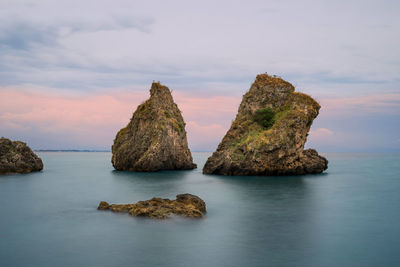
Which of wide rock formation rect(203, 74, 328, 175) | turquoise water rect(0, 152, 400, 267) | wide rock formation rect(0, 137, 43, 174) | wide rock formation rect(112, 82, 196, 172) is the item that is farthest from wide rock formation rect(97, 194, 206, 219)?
wide rock formation rect(0, 137, 43, 174)

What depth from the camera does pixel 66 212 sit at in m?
23.1

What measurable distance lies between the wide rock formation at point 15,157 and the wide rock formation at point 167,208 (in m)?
31.4

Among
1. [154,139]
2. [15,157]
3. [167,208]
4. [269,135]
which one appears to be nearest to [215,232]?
[167,208]

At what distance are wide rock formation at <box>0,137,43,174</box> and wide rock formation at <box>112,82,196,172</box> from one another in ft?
39.9

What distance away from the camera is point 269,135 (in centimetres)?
4444

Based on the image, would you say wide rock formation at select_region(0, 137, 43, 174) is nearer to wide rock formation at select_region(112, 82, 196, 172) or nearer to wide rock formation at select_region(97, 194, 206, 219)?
wide rock formation at select_region(112, 82, 196, 172)

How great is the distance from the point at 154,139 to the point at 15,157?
18.1m

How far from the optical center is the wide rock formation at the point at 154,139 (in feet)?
172

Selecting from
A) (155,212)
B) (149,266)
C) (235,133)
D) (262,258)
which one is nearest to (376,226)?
(262,258)

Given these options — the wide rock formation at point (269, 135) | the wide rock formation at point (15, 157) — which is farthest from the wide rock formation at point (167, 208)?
the wide rock formation at point (15, 157)

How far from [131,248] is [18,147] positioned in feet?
129

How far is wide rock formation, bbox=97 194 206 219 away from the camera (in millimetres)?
19750

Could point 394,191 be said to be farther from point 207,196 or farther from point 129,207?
point 129,207

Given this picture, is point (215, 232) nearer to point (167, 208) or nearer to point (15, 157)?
point (167, 208)
